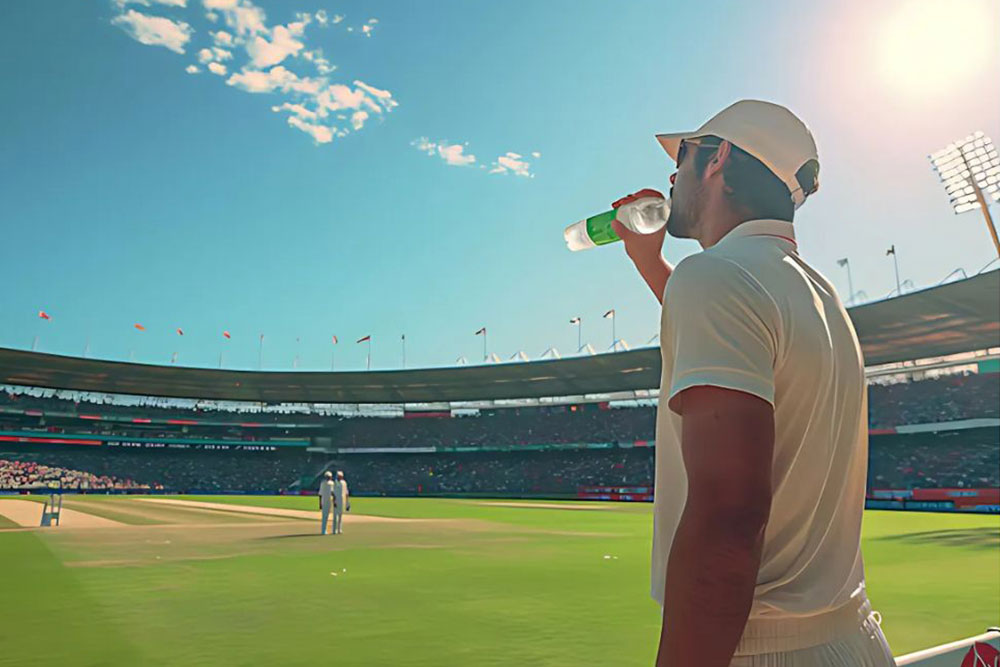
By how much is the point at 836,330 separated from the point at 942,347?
5403 centimetres

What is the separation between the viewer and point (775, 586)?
4.66 ft

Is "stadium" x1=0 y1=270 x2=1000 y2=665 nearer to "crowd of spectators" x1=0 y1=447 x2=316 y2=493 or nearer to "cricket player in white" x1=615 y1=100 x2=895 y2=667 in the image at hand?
"crowd of spectators" x1=0 y1=447 x2=316 y2=493

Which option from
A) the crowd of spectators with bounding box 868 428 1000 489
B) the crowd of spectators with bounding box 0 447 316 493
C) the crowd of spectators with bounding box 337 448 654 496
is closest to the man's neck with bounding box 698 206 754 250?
the crowd of spectators with bounding box 868 428 1000 489

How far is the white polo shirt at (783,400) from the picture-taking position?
4.34 feet

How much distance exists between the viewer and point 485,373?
202 feet

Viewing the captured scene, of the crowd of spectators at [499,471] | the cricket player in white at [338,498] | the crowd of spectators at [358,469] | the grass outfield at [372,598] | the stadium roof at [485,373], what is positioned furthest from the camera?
the crowd of spectators at [499,471]

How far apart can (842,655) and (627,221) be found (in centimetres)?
156

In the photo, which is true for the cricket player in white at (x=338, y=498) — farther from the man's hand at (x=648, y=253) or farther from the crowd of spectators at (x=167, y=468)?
the crowd of spectators at (x=167, y=468)

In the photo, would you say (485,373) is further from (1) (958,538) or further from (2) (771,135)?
(2) (771,135)

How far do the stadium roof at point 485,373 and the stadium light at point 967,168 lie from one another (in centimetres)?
1500

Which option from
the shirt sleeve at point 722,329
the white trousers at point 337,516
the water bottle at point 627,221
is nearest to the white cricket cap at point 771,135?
the shirt sleeve at point 722,329

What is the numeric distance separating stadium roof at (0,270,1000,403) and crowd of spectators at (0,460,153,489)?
24.6 ft

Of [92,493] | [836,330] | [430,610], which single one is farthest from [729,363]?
[92,493]

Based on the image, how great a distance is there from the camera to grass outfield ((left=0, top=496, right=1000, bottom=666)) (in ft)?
24.1
